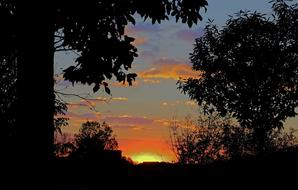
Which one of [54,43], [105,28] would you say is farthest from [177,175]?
[54,43]

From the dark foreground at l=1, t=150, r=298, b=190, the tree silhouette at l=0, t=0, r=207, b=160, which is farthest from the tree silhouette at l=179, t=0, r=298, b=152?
the tree silhouette at l=0, t=0, r=207, b=160

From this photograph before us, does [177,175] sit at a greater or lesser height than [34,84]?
lesser

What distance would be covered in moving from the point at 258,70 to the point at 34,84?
1211 inches

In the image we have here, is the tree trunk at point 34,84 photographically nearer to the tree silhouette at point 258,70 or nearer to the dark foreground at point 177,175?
the dark foreground at point 177,175

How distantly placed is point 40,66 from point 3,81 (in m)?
21.4

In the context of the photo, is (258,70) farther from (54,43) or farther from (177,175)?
(54,43)

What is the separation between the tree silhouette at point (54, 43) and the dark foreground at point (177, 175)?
46 centimetres

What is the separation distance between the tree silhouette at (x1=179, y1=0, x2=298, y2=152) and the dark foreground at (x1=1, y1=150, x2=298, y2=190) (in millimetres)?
13323

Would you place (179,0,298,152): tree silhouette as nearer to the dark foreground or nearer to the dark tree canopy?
the dark foreground

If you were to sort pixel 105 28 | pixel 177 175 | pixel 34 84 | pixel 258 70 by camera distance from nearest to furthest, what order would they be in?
pixel 34 84 < pixel 105 28 < pixel 177 175 < pixel 258 70

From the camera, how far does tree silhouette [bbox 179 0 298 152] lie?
3872cm

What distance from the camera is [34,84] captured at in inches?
384

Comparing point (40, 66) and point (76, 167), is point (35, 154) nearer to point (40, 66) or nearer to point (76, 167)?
point (40, 66)

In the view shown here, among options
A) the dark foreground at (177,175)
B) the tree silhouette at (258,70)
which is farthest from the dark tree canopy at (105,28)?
the tree silhouette at (258,70)
